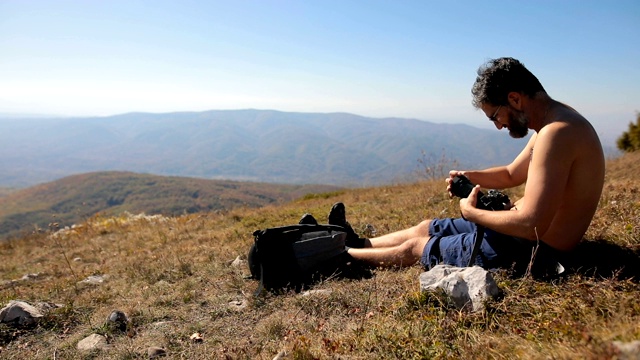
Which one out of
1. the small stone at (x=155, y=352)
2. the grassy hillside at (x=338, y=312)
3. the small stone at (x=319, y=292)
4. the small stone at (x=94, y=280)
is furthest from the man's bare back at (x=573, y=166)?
the small stone at (x=94, y=280)

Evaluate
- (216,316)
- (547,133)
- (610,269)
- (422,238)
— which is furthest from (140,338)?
(610,269)

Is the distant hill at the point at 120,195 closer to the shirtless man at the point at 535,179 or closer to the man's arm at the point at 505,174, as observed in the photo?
the man's arm at the point at 505,174

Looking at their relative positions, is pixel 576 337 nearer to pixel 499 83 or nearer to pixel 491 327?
pixel 491 327

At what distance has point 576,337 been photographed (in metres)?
2.30

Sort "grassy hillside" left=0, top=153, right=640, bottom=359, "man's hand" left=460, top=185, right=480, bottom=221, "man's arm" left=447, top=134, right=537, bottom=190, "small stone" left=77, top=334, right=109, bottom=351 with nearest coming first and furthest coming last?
1. "grassy hillside" left=0, top=153, right=640, bottom=359
2. "man's hand" left=460, top=185, right=480, bottom=221
3. "small stone" left=77, top=334, right=109, bottom=351
4. "man's arm" left=447, top=134, right=537, bottom=190

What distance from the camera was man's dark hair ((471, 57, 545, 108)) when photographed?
341 cm

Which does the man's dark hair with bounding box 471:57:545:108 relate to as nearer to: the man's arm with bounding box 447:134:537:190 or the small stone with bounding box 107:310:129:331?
the man's arm with bounding box 447:134:537:190

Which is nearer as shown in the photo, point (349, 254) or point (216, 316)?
point (216, 316)

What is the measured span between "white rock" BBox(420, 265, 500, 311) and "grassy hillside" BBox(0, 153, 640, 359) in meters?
0.09

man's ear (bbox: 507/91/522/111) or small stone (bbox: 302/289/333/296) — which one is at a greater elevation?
man's ear (bbox: 507/91/522/111)

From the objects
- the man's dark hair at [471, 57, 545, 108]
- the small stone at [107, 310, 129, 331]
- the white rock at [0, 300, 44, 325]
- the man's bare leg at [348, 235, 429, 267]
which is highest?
the man's dark hair at [471, 57, 545, 108]

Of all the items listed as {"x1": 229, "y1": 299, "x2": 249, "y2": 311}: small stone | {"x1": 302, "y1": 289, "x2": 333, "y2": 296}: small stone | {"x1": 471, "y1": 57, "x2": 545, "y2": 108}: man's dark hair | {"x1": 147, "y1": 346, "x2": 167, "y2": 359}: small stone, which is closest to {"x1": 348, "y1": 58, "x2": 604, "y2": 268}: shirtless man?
{"x1": 471, "y1": 57, "x2": 545, "y2": 108}: man's dark hair

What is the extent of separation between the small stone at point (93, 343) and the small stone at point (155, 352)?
64 cm

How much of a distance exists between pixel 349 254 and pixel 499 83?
2787 millimetres
